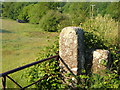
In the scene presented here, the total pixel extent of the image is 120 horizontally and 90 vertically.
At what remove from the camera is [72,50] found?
3504mm

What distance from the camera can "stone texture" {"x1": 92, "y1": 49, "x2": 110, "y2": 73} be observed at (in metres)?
3.67

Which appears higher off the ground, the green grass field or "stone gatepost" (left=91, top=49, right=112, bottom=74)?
"stone gatepost" (left=91, top=49, right=112, bottom=74)

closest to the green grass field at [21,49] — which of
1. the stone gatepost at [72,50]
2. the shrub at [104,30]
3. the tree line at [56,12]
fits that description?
the stone gatepost at [72,50]

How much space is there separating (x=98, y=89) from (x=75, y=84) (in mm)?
461

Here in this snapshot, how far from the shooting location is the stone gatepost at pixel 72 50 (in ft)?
11.4

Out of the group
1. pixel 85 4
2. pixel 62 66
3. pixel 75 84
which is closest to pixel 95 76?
pixel 75 84

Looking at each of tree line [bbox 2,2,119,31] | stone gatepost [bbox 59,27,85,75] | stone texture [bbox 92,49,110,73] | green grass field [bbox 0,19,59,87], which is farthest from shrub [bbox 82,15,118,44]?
tree line [bbox 2,2,119,31]

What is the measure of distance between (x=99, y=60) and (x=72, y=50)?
589 millimetres

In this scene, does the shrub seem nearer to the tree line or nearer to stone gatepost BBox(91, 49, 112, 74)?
stone gatepost BBox(91, 49, 112, 74)

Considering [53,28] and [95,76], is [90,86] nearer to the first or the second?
[95,76]

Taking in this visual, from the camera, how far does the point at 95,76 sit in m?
3.49

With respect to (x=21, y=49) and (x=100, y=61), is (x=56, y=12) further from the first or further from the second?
(x=100, y=61)

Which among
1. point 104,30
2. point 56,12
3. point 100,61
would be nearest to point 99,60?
point 100,61

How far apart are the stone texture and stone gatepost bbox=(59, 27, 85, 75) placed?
29 centimetres
